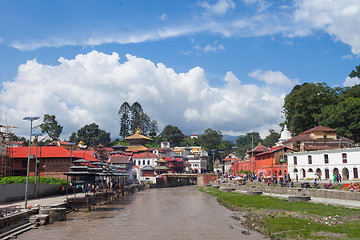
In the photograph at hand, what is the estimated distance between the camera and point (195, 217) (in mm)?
32625

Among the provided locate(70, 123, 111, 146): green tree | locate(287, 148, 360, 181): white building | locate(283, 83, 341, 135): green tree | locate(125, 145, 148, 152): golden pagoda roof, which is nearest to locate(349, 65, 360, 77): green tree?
locate(283, 83, 341, 135): green tree

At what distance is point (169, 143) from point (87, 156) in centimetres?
11465

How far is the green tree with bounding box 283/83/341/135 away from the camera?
8962 centimetres

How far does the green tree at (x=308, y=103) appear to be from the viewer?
294ft

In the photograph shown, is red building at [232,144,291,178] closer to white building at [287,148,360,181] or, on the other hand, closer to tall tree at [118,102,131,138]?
white building at [287,148,360,181]

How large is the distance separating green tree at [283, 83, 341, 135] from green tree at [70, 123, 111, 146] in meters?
106

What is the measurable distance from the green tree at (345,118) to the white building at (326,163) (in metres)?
18.1

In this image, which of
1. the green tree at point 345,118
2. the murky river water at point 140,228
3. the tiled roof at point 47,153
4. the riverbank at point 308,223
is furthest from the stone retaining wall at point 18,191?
the green tree at point 345,118

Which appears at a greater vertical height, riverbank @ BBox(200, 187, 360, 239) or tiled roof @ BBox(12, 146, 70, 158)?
tiled roof @ BBox(12, 146, 70, 158)

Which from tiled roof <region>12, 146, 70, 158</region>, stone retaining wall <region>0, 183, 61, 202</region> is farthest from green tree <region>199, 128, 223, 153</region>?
stone retaining wall <region>0, 183, 61, 202</region>

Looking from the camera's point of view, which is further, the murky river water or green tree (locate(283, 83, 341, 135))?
green tree (locate(283, 83, 341, 135))

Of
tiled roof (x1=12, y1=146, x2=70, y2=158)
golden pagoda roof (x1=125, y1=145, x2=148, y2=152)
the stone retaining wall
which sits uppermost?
golden pagoda roof (x1=125, y1=145, x2=148, y2=152)

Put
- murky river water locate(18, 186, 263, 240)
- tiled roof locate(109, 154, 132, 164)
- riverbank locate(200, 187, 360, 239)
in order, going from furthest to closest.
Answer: tiled roof locate(109, 154, 132, 164) → murky river water locate(18, 186, 263, 240) → riverbank locate(200, 187, 360, 239)

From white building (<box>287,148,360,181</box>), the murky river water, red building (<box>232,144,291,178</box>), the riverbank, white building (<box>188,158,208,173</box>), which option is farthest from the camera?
white building (<box>188,158,208,173</box>)
